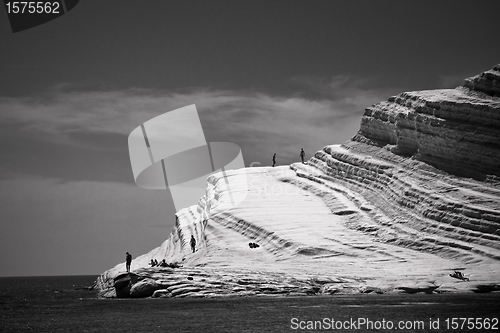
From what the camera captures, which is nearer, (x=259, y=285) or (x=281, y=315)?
(x=281, y=315)

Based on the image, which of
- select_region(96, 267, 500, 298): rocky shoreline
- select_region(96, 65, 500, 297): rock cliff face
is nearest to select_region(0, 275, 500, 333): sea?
select_region(96, 267, 500, 298): rocky shoreline

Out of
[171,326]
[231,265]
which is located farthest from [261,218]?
[171,326]

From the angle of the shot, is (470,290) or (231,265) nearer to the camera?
(470,290)

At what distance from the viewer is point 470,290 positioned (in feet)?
160

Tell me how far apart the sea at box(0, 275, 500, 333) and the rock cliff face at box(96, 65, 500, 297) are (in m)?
3.41

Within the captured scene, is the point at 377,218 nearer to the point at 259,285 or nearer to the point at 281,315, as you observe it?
the point at 259,285

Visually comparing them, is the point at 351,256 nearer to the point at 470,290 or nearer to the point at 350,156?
the point at 470,290

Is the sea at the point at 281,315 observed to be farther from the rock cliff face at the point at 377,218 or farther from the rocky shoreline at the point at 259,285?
the rock cliff face at the point at 377,218

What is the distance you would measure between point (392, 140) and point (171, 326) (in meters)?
41.6

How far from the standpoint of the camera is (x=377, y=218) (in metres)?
65.2

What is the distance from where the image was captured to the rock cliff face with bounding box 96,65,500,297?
5169 cm

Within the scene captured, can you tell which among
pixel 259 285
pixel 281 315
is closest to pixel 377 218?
pixel 259 285

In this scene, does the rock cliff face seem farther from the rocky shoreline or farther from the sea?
the sea

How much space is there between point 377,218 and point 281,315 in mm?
28209
